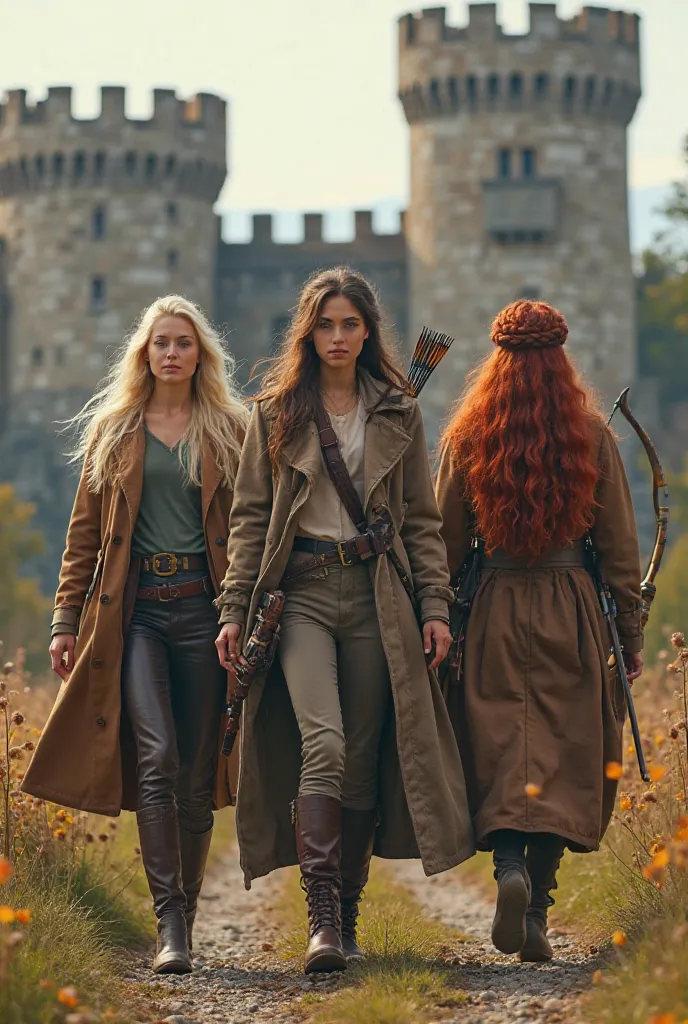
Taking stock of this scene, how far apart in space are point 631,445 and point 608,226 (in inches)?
198

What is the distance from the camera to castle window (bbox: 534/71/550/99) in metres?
46.7

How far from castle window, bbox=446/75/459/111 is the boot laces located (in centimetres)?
4111

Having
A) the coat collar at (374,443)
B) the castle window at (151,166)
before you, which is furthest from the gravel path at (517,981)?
the castle window at (151,166)

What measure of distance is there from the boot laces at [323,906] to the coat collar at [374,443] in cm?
129

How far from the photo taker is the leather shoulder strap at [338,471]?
7.23 m

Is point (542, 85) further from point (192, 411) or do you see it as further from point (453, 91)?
point (192, 411)

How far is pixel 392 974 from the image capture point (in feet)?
21.4

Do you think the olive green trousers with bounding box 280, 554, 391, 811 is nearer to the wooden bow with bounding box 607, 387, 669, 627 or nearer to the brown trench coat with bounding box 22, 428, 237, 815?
the brown trench coat with bounding box 22, 428, 237, 815

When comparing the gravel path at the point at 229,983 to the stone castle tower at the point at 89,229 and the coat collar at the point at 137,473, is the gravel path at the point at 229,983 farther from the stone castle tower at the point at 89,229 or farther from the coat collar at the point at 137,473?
the stone castle tower at the point at 89,229

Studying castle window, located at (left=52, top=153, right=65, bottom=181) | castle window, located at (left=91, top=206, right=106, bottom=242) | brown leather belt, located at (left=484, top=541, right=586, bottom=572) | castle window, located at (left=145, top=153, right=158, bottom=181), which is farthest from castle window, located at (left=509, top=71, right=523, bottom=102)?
brown leather belt, located at (left=484, top=541, right=586, bottom=572)

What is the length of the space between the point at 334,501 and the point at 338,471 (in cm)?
10

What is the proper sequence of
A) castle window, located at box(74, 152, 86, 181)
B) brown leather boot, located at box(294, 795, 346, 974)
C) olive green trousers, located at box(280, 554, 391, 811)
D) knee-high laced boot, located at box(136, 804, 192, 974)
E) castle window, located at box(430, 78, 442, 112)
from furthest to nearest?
castle window, located at box(74, 152, 86, 181) → castle window, located at box(430, 78, 442, 112) → knee-high laced boot, located at box(136, 804, 192, 974) → olive green trousers, located at box(280, 554, 391, 811) → brown leather boot, located at box(294, 795, 346, 974)

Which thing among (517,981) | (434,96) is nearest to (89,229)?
(434,96)

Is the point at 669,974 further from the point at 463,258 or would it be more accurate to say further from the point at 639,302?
the point at 639,302
